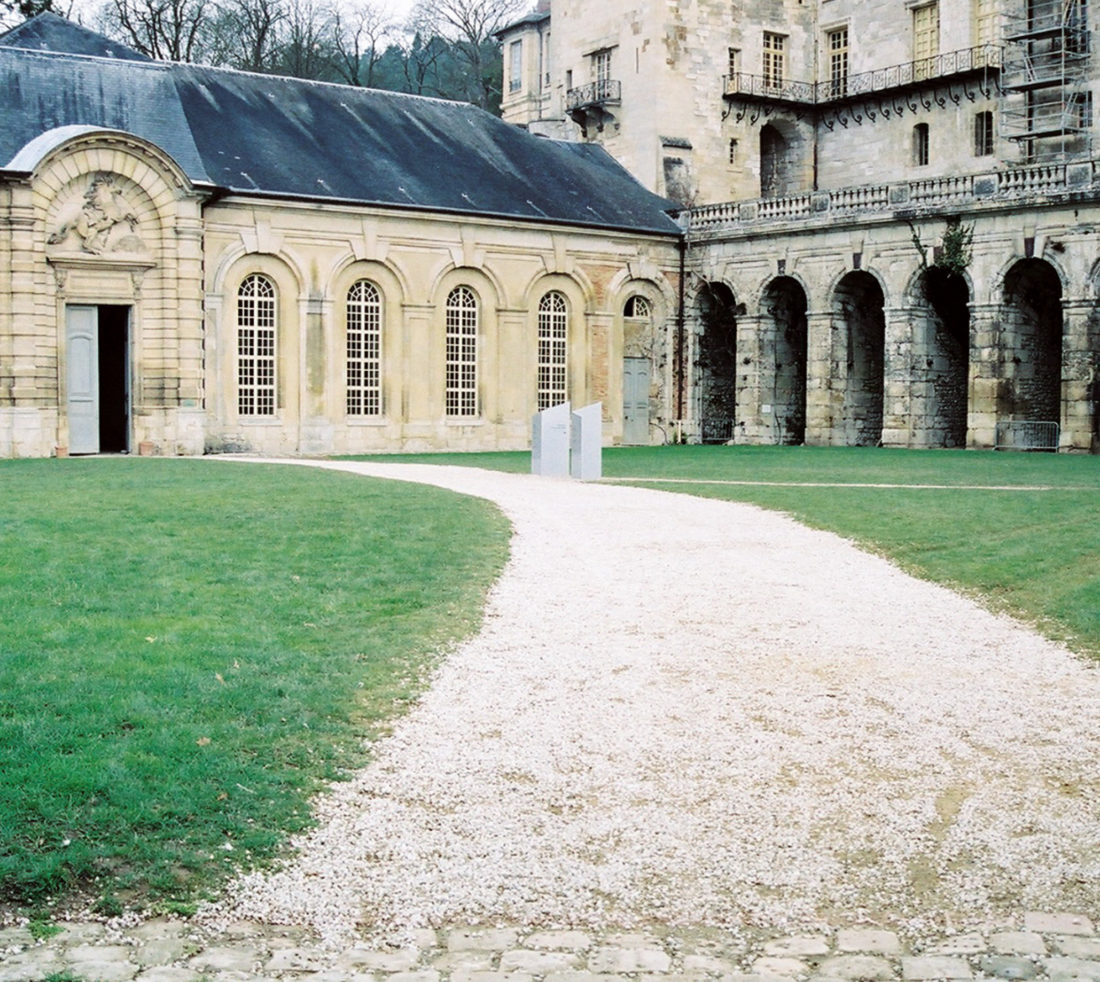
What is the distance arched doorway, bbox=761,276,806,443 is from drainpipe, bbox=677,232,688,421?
2.73 m

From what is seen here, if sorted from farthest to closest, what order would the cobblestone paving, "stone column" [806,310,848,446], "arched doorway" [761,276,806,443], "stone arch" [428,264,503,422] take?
"arched doorway" [761,276,806,443] → "stone column" [806,310,848,446] → "stone arch" [428,264,503,422] → the cobblestone paving

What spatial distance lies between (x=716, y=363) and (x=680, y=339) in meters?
1.53

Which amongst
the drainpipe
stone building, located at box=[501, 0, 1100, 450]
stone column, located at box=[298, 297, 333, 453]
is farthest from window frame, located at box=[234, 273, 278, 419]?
the drainpipe

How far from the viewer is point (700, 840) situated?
6629 millimetres

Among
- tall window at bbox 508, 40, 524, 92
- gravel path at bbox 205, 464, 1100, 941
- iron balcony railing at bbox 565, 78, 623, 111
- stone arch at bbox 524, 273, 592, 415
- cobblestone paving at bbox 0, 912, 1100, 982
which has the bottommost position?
cobblestone paving at bbox 0, 912, 1100, 982

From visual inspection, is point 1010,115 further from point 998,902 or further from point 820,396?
point 998,902

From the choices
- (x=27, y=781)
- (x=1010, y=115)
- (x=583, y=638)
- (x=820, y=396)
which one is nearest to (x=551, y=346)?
(x=820, y=396)

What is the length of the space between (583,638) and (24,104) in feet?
97.0

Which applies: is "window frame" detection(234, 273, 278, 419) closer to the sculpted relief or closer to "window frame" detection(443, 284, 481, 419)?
the sculpted relief

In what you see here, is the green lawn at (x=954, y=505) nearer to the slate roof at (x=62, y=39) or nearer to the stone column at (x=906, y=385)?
the stone column at (x=906, y=385)

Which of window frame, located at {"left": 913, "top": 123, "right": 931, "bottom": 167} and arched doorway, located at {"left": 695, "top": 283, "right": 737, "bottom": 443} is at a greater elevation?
window frame, located at {"left": 913, "top": 123, "right": 931, "bottom": 167}

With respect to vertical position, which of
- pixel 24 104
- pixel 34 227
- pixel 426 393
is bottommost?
pixel 426 393

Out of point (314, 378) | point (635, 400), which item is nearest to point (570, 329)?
point (635, 400)

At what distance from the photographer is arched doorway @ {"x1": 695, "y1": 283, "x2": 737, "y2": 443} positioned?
149 feet
